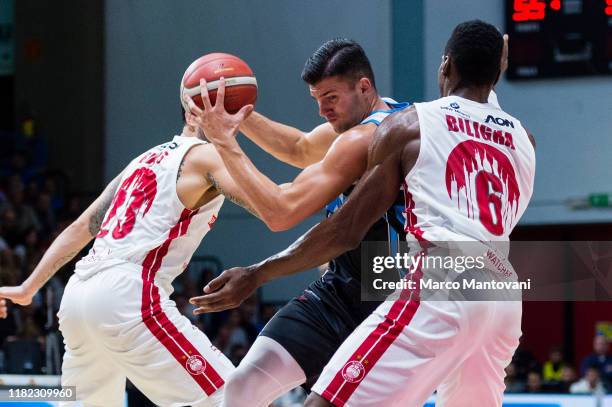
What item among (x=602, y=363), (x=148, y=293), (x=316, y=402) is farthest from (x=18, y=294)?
(x=602, y=363)

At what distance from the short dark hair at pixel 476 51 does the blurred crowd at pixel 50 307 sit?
15.3ft

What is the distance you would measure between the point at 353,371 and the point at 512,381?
6.48 m

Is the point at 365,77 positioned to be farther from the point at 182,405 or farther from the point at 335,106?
the point at 182,405

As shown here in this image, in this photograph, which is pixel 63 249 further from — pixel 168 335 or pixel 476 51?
pixel 476 51

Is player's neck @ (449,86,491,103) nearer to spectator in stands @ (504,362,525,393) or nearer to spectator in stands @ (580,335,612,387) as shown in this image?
spectator in stands @ (504,362,525,393)

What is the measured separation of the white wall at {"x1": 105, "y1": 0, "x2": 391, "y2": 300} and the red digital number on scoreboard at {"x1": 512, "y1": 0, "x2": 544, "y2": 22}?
1812 mm

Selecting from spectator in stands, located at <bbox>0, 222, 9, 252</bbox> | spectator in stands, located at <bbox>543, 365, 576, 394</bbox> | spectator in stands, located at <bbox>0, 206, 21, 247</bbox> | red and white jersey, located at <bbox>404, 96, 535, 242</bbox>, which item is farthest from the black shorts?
spectator in stands, located at <bbox>0, 206, 21, 247</bbox>

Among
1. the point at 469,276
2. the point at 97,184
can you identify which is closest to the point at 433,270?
the point at 469,276

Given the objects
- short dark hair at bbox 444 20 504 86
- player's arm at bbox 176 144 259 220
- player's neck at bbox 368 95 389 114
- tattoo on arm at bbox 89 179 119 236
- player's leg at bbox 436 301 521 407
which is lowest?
player's leg at bbox 436 301 521 407

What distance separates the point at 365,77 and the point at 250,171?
87 cm

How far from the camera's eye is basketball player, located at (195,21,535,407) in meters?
3.17

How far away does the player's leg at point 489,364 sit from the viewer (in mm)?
3232

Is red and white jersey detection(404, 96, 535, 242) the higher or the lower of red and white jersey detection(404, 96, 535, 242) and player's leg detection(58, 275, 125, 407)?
the higher

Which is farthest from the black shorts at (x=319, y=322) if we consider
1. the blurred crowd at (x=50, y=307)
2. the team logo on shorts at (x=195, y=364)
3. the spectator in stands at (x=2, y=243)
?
the spectator in stands at (x=2, y=243)
